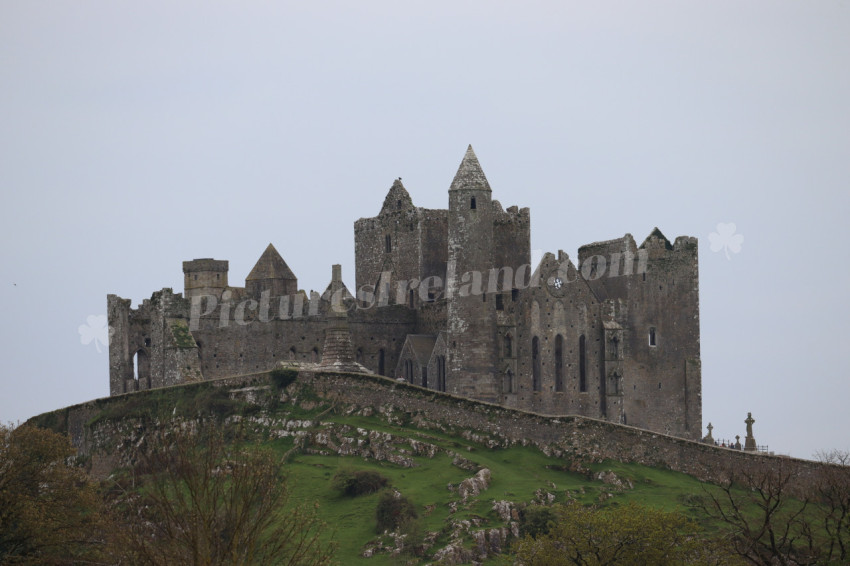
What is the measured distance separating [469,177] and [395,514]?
25.5m

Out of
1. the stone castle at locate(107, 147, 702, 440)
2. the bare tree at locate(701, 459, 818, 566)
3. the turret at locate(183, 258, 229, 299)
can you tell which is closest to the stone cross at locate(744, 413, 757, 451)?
the stone castle at locate(107, 147, 702, 440)

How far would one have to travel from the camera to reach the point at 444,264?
89875 mm

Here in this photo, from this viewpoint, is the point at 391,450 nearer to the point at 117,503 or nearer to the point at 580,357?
the point at 117,503

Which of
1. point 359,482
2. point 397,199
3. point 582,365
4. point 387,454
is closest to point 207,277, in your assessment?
point 397,199

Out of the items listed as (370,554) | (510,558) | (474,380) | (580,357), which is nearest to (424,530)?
(370,554)

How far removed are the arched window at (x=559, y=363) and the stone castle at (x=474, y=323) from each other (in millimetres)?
77

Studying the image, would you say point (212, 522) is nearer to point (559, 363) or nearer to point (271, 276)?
point (559, 363)

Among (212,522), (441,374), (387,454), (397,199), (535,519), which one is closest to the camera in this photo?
(212,522)

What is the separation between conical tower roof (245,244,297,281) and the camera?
3716 inches

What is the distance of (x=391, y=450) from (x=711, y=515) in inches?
581

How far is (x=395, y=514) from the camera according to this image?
61000 mm

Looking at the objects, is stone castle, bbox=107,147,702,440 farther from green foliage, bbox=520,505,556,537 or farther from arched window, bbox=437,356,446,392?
green foliage, bbox=520,505,556,537

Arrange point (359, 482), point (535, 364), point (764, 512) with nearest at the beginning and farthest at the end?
1. point (764, 512)
2. point (359, 482)
3. point (535, 364)

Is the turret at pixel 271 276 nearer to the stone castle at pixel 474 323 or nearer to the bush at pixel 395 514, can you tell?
the stone castle at pixel 474 323
